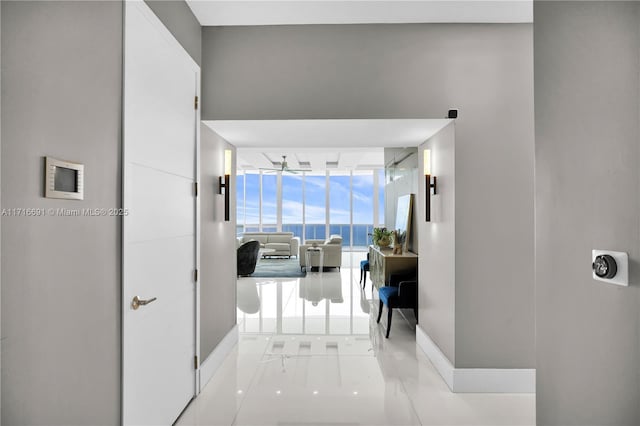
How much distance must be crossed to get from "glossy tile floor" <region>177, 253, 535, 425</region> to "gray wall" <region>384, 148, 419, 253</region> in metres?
1.13

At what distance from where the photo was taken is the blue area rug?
799 centimetres

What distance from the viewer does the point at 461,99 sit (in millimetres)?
2836

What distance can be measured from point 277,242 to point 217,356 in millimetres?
7928

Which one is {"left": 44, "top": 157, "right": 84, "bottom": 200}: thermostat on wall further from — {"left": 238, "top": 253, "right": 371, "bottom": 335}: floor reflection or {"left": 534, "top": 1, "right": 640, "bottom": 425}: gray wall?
A: {"left": 238, "top": 253, "right": 371, "bottom": 335}: floor reflection

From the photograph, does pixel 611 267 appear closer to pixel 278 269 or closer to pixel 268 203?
pixel 278 269

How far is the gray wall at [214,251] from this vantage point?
113 inches

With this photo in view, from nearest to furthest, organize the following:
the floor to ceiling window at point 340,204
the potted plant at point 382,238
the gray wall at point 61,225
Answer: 1. the gray wall at point 61,225
2. the potted plant at point 382,238
3. the floor to ceiling window at point 340,204

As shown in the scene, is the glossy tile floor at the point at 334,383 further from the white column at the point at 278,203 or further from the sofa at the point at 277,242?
the white column at the point at 278,203

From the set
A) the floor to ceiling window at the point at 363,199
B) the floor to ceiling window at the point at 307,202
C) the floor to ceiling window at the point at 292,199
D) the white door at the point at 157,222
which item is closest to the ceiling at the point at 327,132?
the white door at the point at 157,222

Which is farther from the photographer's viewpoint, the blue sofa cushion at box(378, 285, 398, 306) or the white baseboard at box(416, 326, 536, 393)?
the blue sofa cushion at box(378, 285, 398, 306)

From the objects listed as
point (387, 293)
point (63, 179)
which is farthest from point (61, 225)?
point (387, 293)

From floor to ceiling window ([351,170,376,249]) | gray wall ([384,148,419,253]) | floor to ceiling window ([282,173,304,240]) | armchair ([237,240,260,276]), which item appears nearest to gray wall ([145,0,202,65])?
gray wall ([384,148,419,253])

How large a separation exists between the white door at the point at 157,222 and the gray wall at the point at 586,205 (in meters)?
1.80

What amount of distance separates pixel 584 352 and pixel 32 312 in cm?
176
